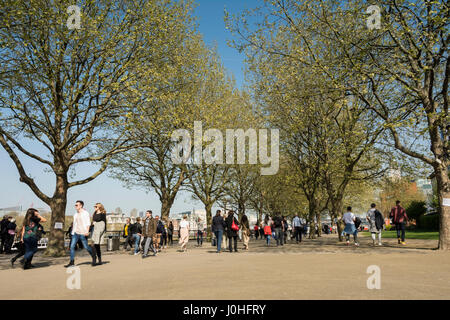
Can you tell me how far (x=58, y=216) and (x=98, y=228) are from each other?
521 cm

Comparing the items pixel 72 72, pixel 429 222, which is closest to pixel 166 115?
pixel 72 72

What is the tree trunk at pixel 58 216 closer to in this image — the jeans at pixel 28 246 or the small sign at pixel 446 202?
the jeans at pixel 28 246

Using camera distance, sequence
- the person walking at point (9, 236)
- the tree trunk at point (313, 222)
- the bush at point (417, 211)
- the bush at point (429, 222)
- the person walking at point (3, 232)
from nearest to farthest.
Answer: the person walking at point (3, 232), the person walking at point (9, 236), the tree trunk at point (313, 222), the bush at point (429, 222), the bush at point (417, 211)

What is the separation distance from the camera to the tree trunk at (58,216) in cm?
1566

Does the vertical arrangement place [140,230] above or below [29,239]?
below

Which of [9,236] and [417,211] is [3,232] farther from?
[417,211]

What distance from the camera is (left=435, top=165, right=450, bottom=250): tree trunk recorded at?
13.4 meters

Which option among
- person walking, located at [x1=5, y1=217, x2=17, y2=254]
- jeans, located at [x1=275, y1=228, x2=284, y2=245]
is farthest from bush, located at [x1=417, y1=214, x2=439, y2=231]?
person walking, located at [x1=5, y1=217, x2=17, y2=254]

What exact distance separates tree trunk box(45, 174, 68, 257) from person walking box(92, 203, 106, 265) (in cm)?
454

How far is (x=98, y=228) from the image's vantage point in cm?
1195

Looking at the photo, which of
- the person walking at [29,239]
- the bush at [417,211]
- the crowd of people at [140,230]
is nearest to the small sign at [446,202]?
the crowd of people at [140,230]

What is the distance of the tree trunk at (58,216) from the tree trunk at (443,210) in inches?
626
